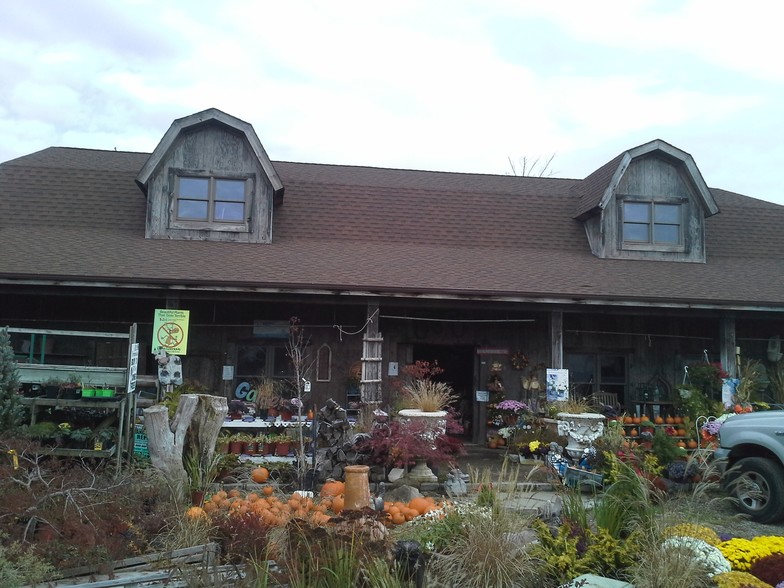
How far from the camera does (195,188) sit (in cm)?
1318

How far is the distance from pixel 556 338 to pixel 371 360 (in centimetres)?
332

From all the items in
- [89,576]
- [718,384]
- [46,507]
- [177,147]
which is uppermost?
[177,147]

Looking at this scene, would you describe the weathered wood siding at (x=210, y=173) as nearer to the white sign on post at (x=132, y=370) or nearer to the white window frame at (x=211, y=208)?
the white window frame at (x=211, y=208)

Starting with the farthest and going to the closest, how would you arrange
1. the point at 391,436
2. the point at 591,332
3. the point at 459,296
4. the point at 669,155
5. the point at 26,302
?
the point at 669,155, the point at 591,332, the point at 26,302, the point at 459,296, the point at 391,436

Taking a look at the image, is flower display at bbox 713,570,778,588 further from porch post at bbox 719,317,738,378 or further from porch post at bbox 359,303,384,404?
porch post at bbox 719,317,738,378

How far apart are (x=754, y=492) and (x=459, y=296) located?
521 centimetres

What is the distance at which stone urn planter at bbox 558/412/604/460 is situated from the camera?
9539mm

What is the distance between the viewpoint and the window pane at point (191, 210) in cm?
1309

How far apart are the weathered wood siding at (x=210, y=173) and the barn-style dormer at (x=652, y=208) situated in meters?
7.08

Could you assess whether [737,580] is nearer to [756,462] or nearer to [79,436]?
[756,462]

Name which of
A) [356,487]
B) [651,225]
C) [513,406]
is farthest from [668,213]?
[356,487]

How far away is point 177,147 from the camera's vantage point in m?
13.2

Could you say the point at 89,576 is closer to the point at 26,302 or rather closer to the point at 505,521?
the point at 505,521

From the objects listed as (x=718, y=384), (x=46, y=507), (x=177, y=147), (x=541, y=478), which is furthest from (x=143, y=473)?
(x=718, y=384)
